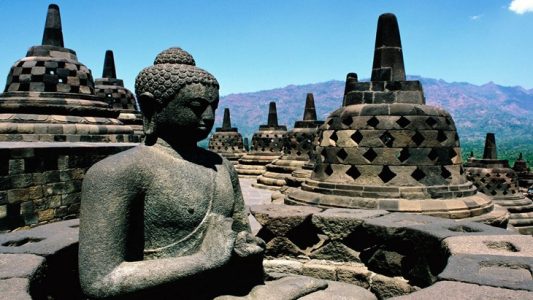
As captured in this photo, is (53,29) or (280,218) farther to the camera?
(53,29)

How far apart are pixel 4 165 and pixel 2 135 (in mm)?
2785

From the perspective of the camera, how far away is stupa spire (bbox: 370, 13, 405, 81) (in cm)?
550

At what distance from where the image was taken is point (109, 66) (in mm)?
14219

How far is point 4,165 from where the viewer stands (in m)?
5.35

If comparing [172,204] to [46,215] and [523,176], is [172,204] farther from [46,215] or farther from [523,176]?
[523,176]

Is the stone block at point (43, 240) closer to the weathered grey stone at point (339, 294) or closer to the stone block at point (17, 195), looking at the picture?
the weathered grey stone at point (339, 294)

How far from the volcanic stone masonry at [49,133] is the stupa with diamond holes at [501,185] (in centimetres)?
922

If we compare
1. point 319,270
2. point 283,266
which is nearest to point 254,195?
point 283,266

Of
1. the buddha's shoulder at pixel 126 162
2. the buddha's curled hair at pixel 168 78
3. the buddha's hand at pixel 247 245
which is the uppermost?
the buddha's curled hair at pixel 168 78

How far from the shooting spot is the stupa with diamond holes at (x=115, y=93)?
13.4 metres

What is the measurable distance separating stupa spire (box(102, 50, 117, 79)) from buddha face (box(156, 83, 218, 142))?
42.6ft

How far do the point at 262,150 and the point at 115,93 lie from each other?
5437 mm

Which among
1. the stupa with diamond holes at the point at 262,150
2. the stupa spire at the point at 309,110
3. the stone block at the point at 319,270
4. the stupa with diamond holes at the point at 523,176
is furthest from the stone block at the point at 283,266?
the stupa with diamond holes at the point at 523,176

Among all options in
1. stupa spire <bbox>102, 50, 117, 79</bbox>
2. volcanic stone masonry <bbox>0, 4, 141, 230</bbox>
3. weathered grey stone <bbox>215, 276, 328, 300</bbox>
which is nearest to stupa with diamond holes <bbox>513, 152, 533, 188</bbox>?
stupa spire <bbox>102, 50, 117, 79</bbox>
